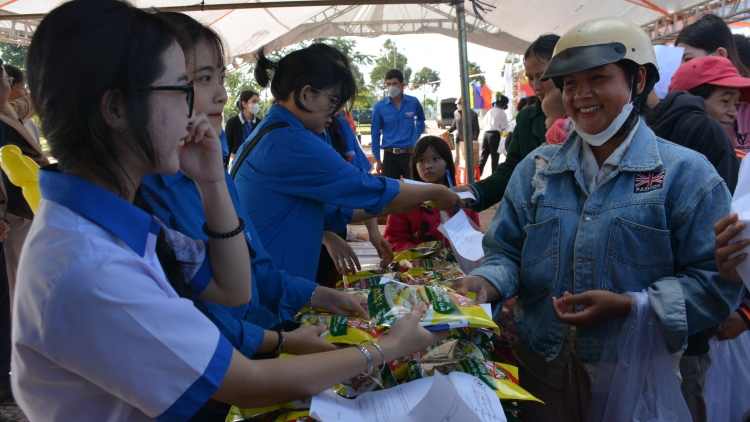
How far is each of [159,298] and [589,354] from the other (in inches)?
52.6

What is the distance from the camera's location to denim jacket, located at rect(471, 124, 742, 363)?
1.55m

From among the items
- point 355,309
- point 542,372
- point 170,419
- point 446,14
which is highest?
point 446,14

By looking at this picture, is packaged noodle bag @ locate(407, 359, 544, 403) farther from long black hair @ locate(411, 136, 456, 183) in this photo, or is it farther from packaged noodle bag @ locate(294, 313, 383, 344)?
long black hair @ locate(411, 136, 456, 183)

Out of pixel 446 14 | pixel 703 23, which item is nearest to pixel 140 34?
pixel 703 23

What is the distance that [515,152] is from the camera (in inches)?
128

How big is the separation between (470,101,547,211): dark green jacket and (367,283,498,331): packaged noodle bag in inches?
53.8

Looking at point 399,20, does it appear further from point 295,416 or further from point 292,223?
point 295,416

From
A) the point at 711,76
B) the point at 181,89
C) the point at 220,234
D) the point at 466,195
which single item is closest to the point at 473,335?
the point at 220,234

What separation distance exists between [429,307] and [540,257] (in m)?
0.51

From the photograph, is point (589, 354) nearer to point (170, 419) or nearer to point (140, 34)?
point (170, 419)

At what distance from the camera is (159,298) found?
35.0 inches

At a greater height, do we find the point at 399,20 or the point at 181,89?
the point at 399,20

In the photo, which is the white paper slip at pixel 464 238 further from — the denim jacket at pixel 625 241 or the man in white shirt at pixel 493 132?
the man in white shirt at pixel 493 132

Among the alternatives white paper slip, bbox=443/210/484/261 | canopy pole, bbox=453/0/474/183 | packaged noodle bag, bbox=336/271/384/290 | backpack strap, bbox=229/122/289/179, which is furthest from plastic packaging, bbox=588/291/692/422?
canopy pole, bbox=453/0/474/183
